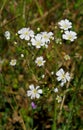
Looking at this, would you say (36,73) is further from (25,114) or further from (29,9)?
(29,9)

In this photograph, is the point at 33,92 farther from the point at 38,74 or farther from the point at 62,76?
the point at 62,76

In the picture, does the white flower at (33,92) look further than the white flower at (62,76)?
Yes


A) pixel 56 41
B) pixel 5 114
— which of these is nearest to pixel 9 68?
pixel 5 114

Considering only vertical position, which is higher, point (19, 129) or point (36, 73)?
point (36, 73)

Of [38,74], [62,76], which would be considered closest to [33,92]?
[38,74]

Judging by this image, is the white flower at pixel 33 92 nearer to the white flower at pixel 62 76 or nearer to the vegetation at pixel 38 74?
the vegetation at pixel 38 74

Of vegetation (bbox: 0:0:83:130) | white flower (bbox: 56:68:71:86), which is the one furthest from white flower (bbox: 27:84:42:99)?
white flower (bbox: 56:68:71:86)

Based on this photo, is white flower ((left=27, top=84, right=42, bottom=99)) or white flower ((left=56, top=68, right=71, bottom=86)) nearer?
white flower ((left=56, top=68, right=71, bottom=86))

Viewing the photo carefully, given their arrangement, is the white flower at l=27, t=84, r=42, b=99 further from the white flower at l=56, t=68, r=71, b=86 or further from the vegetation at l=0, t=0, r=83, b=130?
the white flower at l=56, t=68, r=71, b=86

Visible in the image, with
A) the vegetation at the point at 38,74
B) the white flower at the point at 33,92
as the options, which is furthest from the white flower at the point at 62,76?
the white flower at the point at 33,92

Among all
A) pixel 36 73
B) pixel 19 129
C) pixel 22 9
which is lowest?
pixel 19 129

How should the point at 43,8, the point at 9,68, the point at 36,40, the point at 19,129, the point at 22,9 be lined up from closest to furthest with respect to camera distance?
1. the point at 36,40
2. the point at 19,129
3. the point at 9,68
4. the point at 22,9
5. the point at 43,8
